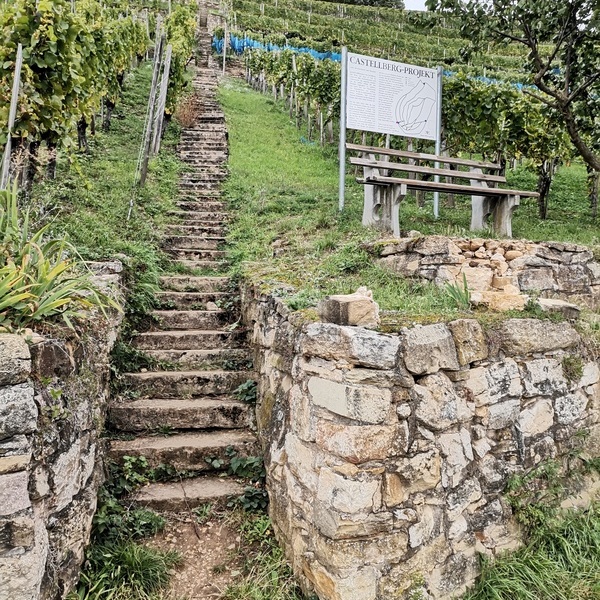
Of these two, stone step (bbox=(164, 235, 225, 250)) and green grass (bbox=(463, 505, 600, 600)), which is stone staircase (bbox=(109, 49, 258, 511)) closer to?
stone step (bbox=(164, 235, 225, 250))

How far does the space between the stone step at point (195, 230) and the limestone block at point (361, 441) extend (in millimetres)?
4926

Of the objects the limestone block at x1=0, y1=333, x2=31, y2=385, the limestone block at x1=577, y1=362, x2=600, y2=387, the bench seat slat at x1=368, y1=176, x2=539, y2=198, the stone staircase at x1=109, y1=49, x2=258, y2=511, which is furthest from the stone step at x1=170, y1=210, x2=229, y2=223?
the limestone block at x1=0, y1=333, x2=31, y2=385

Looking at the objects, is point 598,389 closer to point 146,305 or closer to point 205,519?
point 205,519

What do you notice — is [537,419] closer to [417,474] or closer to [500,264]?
[417,474]

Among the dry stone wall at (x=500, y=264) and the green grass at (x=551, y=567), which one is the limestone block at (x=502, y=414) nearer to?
the green grass at (x=551, y=567)

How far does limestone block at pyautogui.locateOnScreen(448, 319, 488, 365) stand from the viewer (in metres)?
2.93

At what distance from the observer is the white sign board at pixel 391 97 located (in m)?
6.59

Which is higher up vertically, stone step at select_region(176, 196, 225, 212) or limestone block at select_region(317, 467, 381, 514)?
stone step at select_region(176, 196, 225, 212)

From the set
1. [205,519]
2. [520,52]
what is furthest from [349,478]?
[520,52]

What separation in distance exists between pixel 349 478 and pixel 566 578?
4.41 ft

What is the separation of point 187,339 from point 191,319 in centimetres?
39

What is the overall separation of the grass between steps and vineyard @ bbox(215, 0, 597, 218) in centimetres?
109

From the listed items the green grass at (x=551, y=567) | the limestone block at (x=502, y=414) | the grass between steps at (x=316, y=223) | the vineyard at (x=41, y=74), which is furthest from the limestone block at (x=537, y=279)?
the vineyard at (x=41, y=74)

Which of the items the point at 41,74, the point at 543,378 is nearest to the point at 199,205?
the point at 41,74
